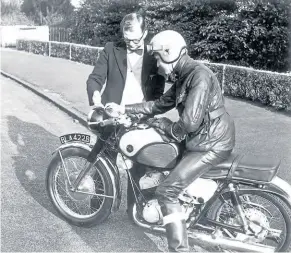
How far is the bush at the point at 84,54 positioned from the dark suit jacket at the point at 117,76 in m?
14.2

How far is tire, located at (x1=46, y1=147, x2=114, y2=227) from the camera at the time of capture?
14.4 feet

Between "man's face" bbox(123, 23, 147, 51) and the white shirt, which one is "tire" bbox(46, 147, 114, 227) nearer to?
the white shirt

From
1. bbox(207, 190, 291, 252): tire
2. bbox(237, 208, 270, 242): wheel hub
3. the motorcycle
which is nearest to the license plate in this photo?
the motorcycle

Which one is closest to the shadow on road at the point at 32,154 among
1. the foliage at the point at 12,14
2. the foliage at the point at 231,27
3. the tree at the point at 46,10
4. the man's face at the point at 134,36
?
the man's face at the point at 134,36

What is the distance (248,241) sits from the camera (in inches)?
151

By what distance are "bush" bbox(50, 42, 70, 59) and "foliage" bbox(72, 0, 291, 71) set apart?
5.56 meters

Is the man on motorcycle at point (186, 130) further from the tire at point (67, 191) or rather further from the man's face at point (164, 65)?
the tire at point (67, 191)

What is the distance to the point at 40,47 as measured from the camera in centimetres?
2494

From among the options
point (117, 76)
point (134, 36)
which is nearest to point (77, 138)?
point (117, 76)

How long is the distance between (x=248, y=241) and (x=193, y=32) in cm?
1243

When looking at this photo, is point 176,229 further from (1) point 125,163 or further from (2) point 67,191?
(2) point 67,191

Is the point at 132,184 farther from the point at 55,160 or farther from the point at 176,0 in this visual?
the point at 176,0

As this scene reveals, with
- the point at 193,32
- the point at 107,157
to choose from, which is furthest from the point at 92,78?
the point at 193,32

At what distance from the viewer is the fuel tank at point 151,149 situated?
12.6 ft
